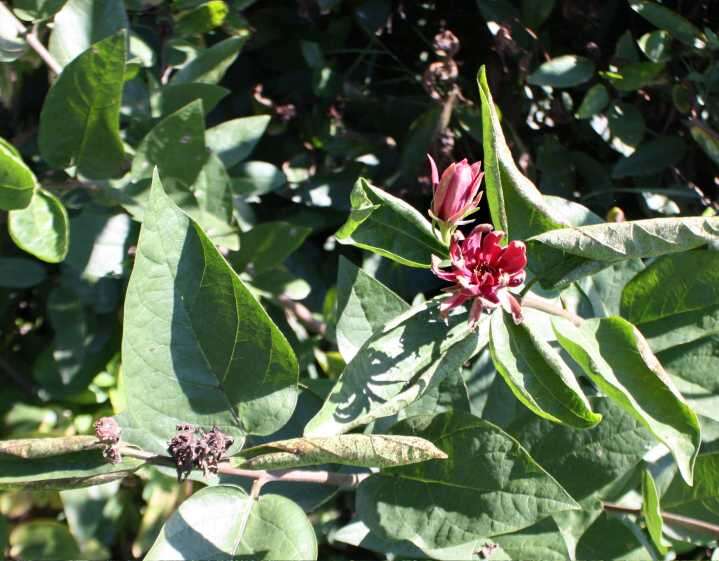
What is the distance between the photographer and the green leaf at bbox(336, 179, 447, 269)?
2.67ft

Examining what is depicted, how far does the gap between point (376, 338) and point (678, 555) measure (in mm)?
876

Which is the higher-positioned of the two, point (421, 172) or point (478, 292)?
point (478, 292)

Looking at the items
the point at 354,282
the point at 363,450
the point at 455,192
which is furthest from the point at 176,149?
the point at 363,450

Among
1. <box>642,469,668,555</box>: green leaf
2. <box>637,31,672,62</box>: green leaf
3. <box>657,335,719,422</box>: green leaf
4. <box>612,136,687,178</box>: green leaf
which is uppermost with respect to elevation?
<box>637,31,672,62</box>: green leaf

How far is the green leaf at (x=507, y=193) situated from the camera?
78cm

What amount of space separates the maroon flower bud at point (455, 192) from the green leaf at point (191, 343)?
21 cm

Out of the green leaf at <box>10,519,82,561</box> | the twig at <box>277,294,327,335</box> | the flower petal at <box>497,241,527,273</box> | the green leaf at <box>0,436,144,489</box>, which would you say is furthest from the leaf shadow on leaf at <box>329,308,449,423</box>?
the green leaf at <box>10,519,82,561</box>

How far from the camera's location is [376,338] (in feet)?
2.57

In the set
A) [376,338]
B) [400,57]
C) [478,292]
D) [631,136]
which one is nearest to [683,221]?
[478,292]

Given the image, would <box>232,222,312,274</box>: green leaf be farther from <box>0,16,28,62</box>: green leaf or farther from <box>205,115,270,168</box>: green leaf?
<box>0,16,28,62</box>: green leaf

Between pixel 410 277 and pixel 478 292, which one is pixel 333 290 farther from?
pixel 478 292

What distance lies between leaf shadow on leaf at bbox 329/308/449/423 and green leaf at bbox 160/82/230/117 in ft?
2.01

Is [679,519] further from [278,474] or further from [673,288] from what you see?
[278,474]

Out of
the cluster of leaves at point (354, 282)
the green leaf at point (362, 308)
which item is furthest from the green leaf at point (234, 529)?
the green leaf at point (362, 308)
